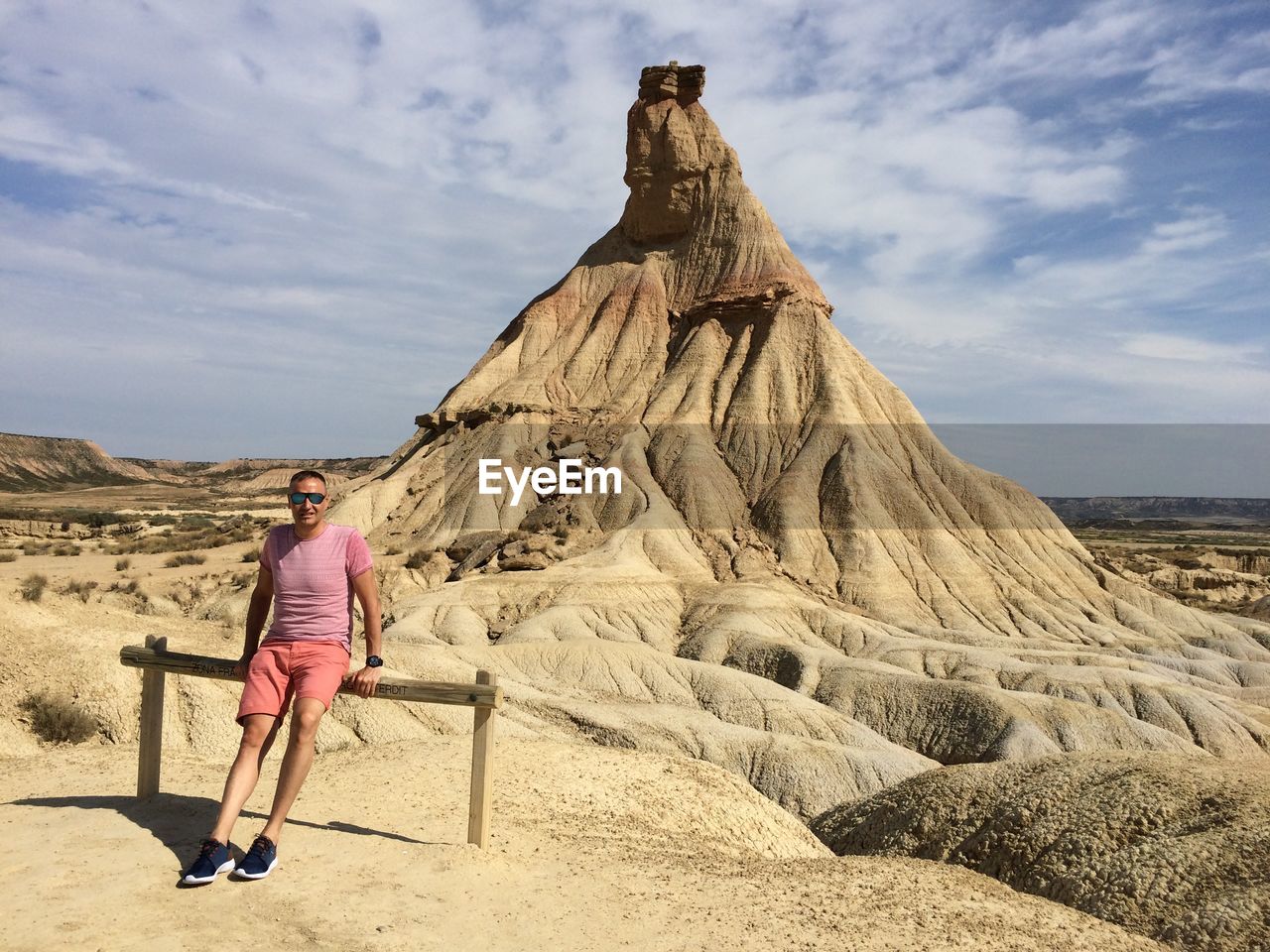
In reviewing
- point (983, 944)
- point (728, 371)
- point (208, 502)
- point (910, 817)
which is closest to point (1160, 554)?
point (728, 371)

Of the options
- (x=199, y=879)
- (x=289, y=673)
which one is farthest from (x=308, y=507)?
(x=199, y=879)

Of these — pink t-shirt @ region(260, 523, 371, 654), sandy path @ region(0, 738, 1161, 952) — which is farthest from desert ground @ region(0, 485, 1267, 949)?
pink t-shirt @ region(260, 523, 371, 654)

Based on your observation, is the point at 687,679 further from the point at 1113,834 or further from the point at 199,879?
the point at 199,879

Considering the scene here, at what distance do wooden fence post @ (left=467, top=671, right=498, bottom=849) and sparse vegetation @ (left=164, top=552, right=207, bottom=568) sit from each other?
137 ft

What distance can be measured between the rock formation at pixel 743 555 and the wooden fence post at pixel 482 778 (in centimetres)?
1106

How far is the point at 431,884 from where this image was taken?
6137 mm

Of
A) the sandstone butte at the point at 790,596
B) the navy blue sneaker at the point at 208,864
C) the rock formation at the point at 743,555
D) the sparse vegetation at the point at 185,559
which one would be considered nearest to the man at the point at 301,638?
the navy blue sneaker at the point at 208,864

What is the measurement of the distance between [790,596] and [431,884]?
1260 inches

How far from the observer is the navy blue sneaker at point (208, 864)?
564 cm

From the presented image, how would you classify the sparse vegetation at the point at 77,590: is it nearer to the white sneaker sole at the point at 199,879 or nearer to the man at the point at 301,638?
→ the man at the point at 301,638

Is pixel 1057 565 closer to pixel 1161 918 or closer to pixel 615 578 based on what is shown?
pixel 615 578

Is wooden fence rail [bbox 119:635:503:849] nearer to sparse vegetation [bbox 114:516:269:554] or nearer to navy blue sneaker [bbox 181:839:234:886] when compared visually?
navy blue sneaker [bbox 181:839:234:886]

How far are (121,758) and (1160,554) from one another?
293 ft

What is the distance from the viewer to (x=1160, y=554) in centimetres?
8169
